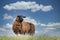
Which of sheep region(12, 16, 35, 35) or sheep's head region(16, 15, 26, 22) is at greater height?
sheep's head region(16, 15, 26, 22)

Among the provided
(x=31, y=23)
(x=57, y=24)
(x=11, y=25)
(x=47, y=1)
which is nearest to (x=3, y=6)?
(x=11, y=25)

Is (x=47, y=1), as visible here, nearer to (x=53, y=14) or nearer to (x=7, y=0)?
(x=53, y=14)

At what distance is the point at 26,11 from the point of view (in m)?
2.05

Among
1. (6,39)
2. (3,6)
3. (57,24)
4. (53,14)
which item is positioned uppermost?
(3,6)

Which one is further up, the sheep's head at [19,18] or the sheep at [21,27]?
the sheep's head at [19,18]

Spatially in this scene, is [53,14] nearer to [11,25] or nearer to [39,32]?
[39,32]

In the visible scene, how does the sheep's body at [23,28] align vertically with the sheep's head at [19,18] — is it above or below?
below

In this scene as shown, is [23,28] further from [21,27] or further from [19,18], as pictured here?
[19,18]

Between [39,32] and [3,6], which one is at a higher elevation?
[3,6]

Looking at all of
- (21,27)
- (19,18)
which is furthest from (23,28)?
(19,18)

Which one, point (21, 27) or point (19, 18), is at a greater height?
point (19, 18)

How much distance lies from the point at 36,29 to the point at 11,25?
12.3 inches

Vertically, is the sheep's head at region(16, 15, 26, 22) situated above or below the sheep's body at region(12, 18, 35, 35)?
above

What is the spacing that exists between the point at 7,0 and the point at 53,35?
0.73 m
